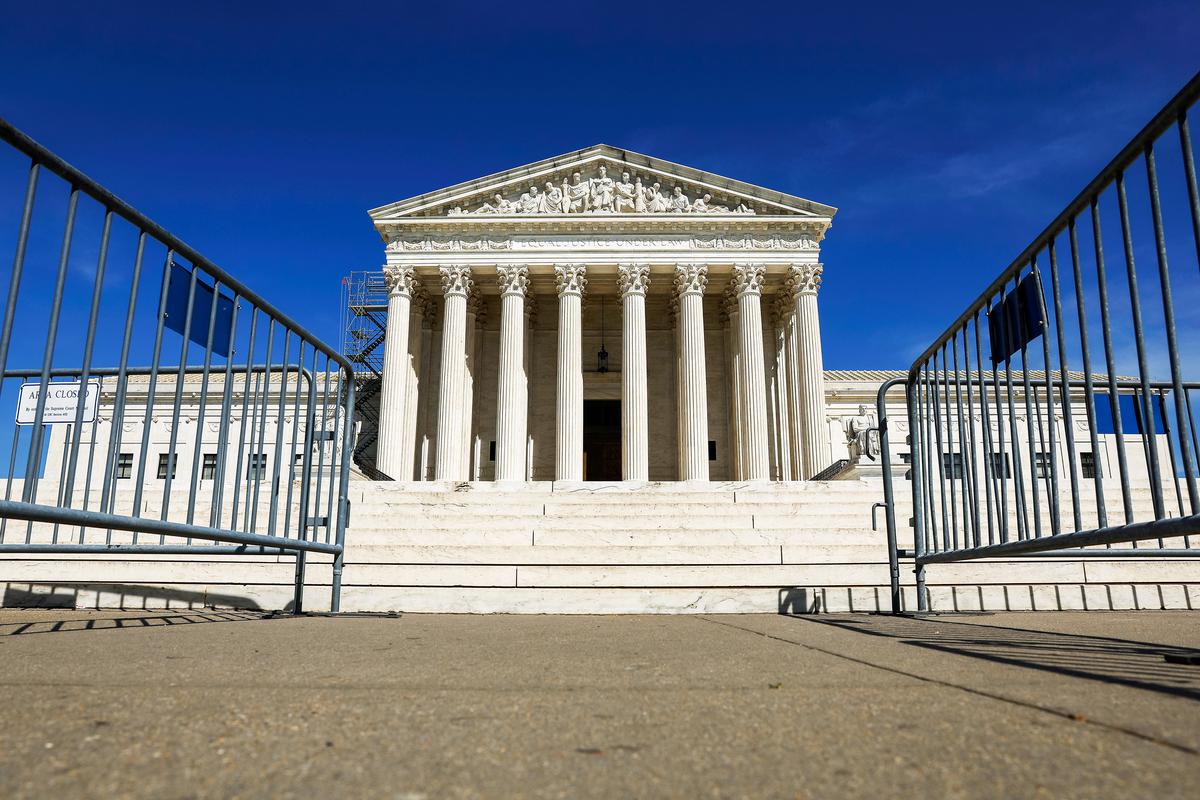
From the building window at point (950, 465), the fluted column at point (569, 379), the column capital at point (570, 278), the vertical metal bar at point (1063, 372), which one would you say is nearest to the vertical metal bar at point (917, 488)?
the building window at point (950, 465)

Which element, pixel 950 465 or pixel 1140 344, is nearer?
pixel 1140 344

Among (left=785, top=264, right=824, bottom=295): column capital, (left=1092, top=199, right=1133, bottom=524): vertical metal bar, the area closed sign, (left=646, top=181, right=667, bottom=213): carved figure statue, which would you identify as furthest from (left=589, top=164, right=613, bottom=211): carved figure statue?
(left=1092, top=199, right=1133, bottom=524): vertical metal bar

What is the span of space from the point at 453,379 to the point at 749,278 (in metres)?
11.5

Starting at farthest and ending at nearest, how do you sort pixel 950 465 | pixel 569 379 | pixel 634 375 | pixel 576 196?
pixel 576 196
pixel 569 379
pixel 634 375
pixel 950 465

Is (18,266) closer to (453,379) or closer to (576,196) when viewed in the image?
(453,379)

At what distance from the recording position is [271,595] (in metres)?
7.47

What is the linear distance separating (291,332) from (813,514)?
9462mm

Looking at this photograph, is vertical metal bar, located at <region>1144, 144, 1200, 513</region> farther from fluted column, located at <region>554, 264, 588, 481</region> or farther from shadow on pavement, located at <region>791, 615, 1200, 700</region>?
fluted column, located at <region>554, 264, 588, 481</region>

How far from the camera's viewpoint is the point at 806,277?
1129 inches

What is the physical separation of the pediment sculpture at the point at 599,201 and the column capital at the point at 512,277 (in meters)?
2.25

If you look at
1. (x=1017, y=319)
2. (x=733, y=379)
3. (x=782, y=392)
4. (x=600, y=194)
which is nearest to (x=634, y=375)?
(x=733, y=379)

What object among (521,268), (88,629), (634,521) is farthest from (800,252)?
(88,629)

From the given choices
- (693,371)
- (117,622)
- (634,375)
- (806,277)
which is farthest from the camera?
(806,277)

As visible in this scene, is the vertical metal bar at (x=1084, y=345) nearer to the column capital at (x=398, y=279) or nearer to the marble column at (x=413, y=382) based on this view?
the marble column at (x=413, y=382)
